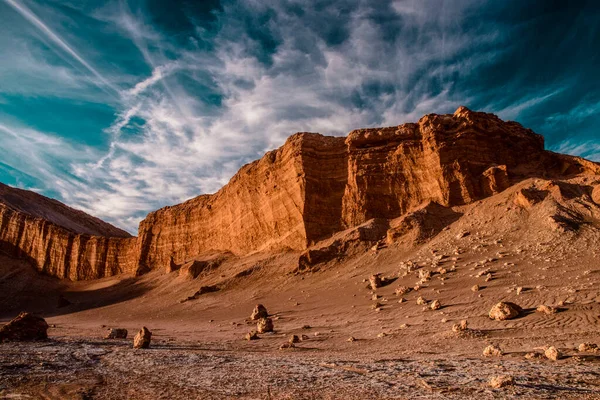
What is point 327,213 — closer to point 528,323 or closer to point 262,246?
point 262,246

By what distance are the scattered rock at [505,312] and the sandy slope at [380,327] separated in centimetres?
26

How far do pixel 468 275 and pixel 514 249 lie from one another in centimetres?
439

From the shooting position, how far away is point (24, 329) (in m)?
12.0

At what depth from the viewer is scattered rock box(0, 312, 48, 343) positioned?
37.9ft

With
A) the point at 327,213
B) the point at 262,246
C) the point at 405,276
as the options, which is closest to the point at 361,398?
the point at 405,276

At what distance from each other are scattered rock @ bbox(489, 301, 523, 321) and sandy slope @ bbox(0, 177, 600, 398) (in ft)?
0.84

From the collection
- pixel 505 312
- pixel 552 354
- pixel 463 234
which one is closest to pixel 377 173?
pixel 463 234

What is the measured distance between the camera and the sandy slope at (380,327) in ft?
19.1

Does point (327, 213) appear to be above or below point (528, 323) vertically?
above

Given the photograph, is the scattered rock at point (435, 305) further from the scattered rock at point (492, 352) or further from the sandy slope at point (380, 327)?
the scattered rock at point (492, 352)

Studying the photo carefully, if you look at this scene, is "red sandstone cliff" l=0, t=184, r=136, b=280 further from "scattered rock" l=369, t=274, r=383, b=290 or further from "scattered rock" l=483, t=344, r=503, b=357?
"scattered rock" l=483, t=344, r=503, b=357

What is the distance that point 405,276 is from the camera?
21.2 meters

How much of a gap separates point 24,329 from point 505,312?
16169 mm

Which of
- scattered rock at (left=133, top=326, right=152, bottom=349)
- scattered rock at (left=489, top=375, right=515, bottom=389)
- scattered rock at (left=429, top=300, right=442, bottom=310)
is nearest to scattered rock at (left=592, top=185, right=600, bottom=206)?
scattered rock at (left=429, top=300, right=442, bottom=310)
